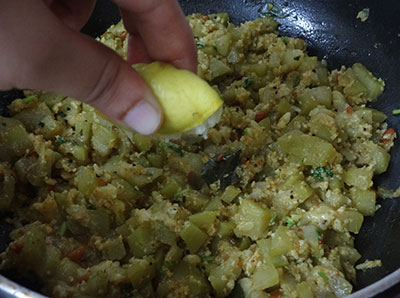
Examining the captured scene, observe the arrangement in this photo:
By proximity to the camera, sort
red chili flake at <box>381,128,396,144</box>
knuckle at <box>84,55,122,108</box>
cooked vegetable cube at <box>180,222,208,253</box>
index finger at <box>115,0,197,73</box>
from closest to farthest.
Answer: knuckle at <box>84,55,122,108</box>
index finger at <box>115,0,197,73</box>
cooked vegetable cube at <box>180,222,208,253</box>
red chili flake at <box>381,128,396,144</box>

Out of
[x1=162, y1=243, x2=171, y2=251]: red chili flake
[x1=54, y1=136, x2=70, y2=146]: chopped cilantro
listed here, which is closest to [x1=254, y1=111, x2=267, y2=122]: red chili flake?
[x1=162, y1=243, x2=171, y2=251]: red chili flake

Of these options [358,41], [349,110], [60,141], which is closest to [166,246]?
[60,141]

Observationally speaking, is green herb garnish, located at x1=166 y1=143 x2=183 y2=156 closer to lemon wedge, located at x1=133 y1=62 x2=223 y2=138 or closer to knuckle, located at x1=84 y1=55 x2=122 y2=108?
lemon wedge, located at x1=133 y1=62 x2=223 y2=138

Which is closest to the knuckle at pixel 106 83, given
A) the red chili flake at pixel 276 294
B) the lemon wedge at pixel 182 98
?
the lemon wedge at pixel 182 98

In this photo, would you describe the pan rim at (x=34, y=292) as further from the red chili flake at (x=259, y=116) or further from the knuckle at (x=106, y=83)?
the red chili flake at (x=259, y=116)

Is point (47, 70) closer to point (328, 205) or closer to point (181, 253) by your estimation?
point (181, 253)


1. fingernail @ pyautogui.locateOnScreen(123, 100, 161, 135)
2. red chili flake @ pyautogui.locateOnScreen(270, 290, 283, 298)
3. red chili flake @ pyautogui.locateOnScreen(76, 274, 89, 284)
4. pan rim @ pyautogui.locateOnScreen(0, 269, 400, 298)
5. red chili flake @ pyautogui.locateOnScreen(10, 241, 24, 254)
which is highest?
fingernail @ pyautogui.locateOnScreen(123, 100, 161, 135)
